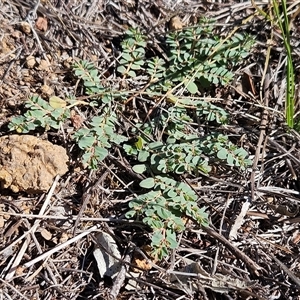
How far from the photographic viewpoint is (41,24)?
2383 millimetres

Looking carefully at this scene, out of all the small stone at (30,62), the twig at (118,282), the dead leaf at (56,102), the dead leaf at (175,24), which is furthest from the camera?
the dead leaf at (175,24)

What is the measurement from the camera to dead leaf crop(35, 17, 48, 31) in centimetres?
238

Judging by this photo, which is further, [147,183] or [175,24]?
[175,24]

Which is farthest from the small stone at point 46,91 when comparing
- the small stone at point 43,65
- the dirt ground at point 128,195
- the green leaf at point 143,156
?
the green leaf at point 143,156

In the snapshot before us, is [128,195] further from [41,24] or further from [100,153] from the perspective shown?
[41,24]

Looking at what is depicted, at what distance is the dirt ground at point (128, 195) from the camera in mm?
1878

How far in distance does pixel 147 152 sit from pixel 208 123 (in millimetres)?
356

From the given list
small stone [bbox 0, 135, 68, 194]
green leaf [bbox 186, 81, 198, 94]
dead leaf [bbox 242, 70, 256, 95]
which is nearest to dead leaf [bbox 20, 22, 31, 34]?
small stone [bbox 0, 135, 68, 194]

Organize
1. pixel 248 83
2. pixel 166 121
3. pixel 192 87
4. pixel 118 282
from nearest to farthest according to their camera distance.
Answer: pixel 118 282, pixel 166 121, pixel 192 87, pixel 248 83

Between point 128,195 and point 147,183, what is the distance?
115 mm

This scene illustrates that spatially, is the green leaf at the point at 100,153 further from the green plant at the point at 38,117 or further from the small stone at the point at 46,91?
the small stone at the point at 46,91

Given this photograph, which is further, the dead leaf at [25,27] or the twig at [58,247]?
the dead leaf at [25,27]

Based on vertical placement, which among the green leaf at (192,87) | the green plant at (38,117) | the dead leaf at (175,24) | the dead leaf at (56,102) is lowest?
the green plant at (38,117)

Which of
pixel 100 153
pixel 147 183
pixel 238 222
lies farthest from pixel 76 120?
pixel 238 222
